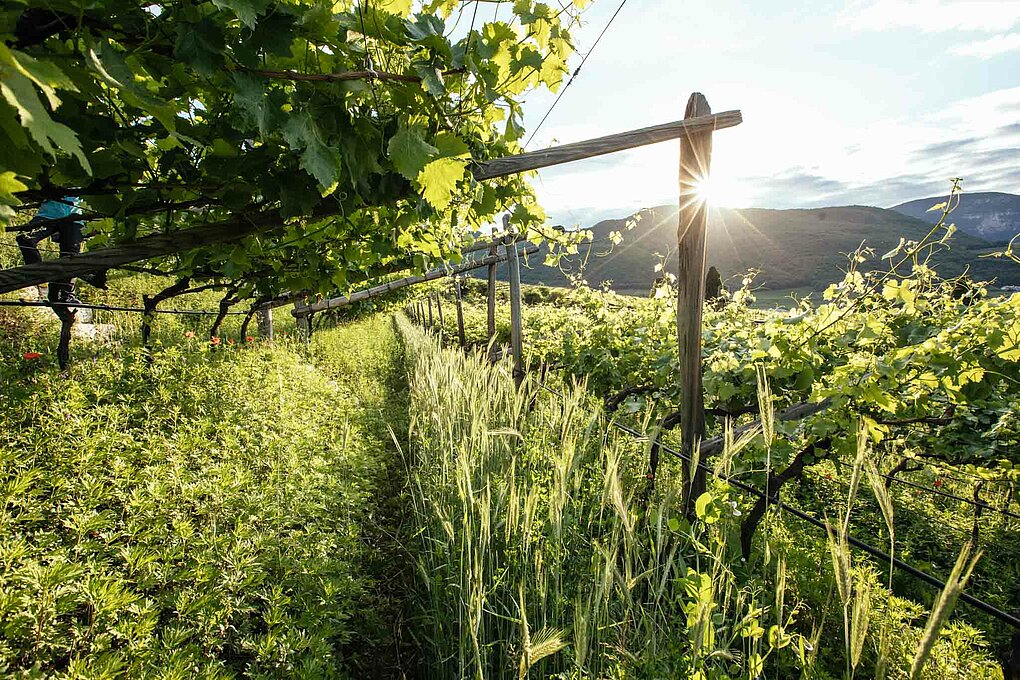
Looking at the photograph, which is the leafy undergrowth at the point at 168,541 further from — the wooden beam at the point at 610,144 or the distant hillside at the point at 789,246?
the distant hillside at the point at 789,246

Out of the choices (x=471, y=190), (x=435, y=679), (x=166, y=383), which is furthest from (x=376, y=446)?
(x=471, y=190)

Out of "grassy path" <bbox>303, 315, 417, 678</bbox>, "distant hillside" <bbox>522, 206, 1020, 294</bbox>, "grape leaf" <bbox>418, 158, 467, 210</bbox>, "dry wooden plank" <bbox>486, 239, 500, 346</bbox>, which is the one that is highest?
"grape leaf" <bbox>418, 158, 467, 210</bbox>

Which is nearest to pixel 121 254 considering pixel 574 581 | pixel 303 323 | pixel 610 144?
pixel 610 144

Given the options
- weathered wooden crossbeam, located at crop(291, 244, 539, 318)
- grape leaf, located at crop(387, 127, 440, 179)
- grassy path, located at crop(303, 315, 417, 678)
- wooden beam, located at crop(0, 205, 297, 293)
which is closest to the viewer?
grape leaf, located at crop(387, 127, 440, 179)

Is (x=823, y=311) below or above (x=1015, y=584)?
above

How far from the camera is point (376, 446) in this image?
4387 mm

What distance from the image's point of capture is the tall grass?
4.77ft

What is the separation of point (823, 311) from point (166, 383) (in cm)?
455

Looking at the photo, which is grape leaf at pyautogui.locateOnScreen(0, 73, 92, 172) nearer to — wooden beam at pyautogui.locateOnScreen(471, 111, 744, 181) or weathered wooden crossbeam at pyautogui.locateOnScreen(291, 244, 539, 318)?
wooden beam at pyautogui.locateOnScreen(471, 111, 744, 181)

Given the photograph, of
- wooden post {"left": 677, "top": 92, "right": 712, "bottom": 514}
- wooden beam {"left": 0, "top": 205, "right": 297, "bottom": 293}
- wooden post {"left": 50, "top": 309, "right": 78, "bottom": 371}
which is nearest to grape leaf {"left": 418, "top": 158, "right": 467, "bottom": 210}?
wooden beam {"left": 0, "top": 205, "right": 297, "bottom": 293}

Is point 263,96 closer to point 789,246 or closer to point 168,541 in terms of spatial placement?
point 168,541

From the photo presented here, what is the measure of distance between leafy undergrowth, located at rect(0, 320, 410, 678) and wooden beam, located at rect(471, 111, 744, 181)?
6.34ft

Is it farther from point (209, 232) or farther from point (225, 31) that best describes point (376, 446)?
point (225, 31)

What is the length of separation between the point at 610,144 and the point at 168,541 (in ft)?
8.43
